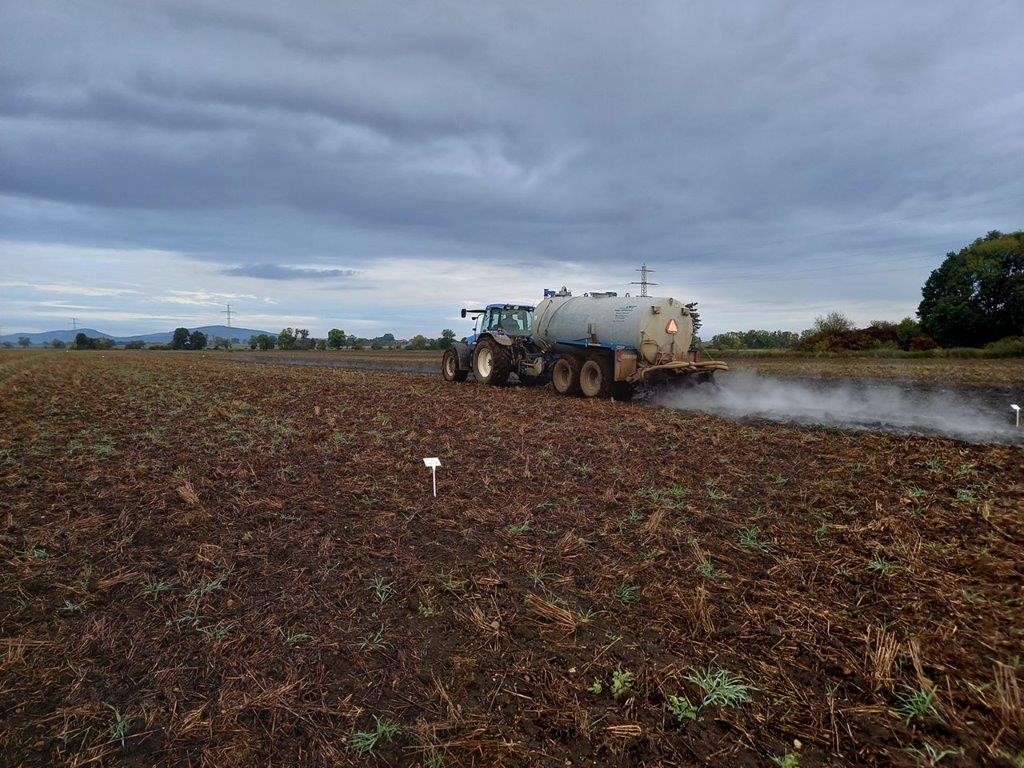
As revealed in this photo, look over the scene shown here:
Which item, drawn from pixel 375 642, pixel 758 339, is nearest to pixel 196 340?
pixel 758 339

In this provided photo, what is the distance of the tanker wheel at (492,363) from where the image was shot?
1847 centimetres

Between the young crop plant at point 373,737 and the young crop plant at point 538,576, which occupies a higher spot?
the young crop plant at point 538,576

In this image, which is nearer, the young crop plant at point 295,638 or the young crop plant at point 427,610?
the young crop plant at point 295,638

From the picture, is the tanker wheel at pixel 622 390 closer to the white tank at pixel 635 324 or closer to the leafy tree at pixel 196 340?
the white tank at pixel 635 324

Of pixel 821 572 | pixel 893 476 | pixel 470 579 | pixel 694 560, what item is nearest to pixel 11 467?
pixel 470 579

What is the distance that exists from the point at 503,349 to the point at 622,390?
14.2ft

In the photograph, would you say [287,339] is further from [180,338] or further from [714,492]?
[714,492]

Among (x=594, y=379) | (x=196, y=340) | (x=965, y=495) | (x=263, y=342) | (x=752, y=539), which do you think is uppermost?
(x=196, y=340)

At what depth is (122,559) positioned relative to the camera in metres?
4.88

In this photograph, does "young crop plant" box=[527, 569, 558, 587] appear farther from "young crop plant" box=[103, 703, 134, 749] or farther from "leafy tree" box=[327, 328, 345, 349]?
"leafy tree" box=[327, 328, 345, 349]

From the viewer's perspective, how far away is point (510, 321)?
1919 cm

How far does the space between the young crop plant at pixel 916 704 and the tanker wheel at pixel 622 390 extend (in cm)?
1288

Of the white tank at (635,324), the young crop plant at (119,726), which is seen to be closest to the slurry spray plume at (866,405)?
the white tank at (635,324)

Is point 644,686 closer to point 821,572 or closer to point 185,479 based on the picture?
point 821,572
